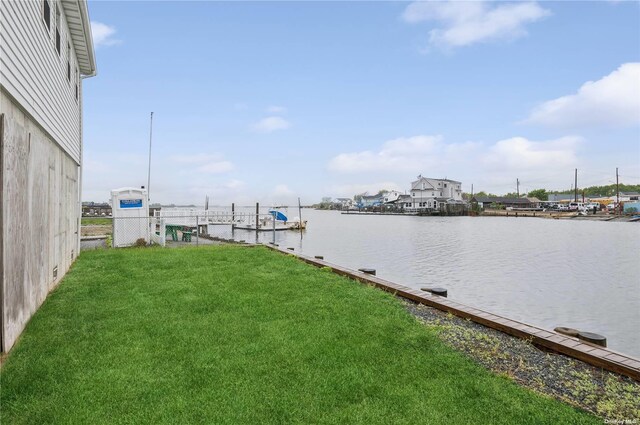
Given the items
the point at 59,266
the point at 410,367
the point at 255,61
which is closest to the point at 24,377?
the point at 410,367

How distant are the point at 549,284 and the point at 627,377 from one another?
976 cm

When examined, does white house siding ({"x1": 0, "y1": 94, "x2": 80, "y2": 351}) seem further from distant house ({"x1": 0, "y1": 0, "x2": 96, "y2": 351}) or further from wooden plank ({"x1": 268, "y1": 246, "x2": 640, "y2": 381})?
wooden plank ({"x1": 268, "y1": 246, "x2": 640, "y2": 381})

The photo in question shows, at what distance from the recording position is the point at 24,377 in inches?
133

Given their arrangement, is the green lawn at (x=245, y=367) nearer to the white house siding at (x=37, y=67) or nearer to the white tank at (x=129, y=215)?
the white house siding at (x=37, y=67)

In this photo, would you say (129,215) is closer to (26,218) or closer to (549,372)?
(26,218)

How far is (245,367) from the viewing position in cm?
369

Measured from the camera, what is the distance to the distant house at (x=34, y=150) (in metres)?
4.10

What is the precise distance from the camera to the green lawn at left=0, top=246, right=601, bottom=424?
291 centimetres

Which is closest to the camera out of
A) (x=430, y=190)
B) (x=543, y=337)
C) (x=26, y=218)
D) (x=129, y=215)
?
(x=543, y=337)

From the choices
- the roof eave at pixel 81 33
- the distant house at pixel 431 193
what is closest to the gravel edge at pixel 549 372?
the roof eave at pixel 81 33

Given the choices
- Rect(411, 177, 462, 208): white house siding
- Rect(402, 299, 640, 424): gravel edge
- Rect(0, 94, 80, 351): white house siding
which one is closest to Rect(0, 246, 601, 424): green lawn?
Rect(402, 299, 640, 424): gravel edge

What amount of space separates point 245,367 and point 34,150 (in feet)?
15.6

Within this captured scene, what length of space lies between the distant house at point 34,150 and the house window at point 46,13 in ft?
0.05

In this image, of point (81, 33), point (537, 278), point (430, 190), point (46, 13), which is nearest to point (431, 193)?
point (430, 190)
